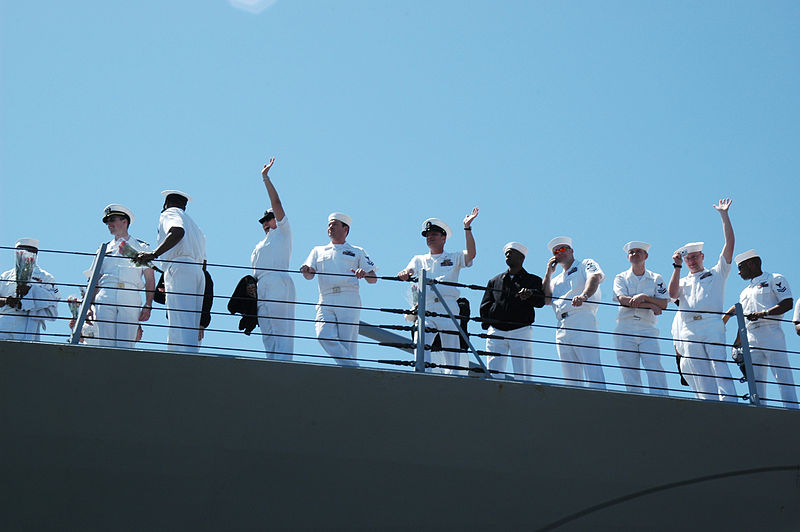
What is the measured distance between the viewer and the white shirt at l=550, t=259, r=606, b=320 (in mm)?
6789

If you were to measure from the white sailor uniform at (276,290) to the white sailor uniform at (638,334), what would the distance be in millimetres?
2531

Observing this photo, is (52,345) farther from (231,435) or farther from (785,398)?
(785,398)

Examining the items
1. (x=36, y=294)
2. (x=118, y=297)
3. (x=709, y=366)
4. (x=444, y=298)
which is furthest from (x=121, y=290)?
(x=709, y=366)

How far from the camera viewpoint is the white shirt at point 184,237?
6.09m

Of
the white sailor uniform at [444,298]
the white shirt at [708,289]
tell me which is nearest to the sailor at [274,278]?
the white sailor uniform at [444,298]

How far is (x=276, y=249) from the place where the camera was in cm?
643

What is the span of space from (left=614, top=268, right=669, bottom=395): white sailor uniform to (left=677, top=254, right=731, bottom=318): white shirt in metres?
0.26

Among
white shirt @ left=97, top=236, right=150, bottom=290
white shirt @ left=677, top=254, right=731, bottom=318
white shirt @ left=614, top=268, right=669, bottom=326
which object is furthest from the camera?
white shirt @ left=677, top=254, right=731, bottom=318

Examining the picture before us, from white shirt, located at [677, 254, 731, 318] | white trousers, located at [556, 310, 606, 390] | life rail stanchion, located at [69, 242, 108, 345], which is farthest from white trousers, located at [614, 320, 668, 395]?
life rail stanchion, located at [69, 242, 108, 345]

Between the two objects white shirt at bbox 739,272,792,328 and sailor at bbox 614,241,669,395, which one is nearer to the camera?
sailor at bbox 614,241,669,395

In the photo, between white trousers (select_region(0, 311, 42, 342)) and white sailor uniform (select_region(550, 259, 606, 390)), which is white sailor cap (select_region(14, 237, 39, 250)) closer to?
white trousers (select_region(0, 311, 42, 342))

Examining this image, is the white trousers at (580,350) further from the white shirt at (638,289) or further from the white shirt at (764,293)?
the white shirt at (764,293)

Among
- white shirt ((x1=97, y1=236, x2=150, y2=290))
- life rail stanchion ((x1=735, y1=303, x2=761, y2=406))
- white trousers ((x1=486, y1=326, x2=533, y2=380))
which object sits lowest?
life rail stanchion ((x1=735, y1=303, x2=761, y2=406))

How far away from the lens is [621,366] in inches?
250
